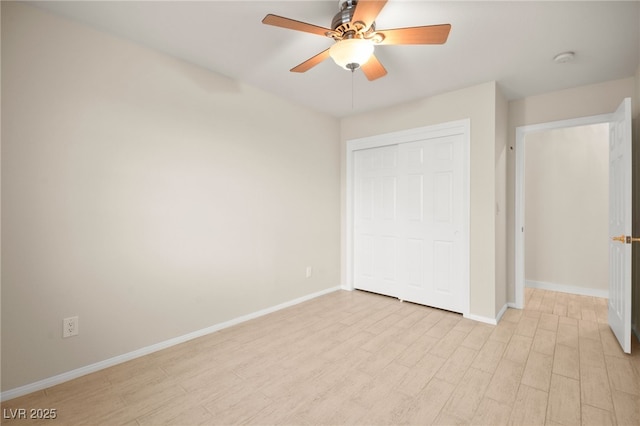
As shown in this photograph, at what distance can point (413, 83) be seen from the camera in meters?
3.07

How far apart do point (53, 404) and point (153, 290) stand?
2.89 feet

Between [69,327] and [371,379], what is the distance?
215 centimetres

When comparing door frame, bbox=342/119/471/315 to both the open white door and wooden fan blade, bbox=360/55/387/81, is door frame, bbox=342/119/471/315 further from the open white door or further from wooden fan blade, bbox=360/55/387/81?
wooden fan blade, bbox=360/55/387/81

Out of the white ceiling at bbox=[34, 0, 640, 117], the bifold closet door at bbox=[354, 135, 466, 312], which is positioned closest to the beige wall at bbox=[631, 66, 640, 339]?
the white ceiling at bbox=[34, 0, 640, 117]

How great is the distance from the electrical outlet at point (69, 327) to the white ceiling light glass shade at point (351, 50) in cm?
254

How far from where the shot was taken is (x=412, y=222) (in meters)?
3.69

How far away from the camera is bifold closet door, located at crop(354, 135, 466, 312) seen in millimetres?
3336

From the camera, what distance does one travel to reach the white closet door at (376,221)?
3.90 m

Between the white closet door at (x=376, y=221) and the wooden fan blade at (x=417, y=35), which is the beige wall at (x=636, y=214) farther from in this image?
the wooden fan blade at (x=417, y=35)

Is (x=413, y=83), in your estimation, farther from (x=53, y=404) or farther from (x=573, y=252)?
(x=53, y=404)

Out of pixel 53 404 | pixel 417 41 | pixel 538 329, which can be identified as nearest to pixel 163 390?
pixel 53 404

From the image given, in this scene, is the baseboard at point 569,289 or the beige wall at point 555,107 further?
the baseboard at point 569,289

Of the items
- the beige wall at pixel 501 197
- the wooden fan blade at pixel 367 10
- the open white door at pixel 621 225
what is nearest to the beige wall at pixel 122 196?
the wooden fan blade at pixel 367 10

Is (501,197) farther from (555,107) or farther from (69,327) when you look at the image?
(69,327)
